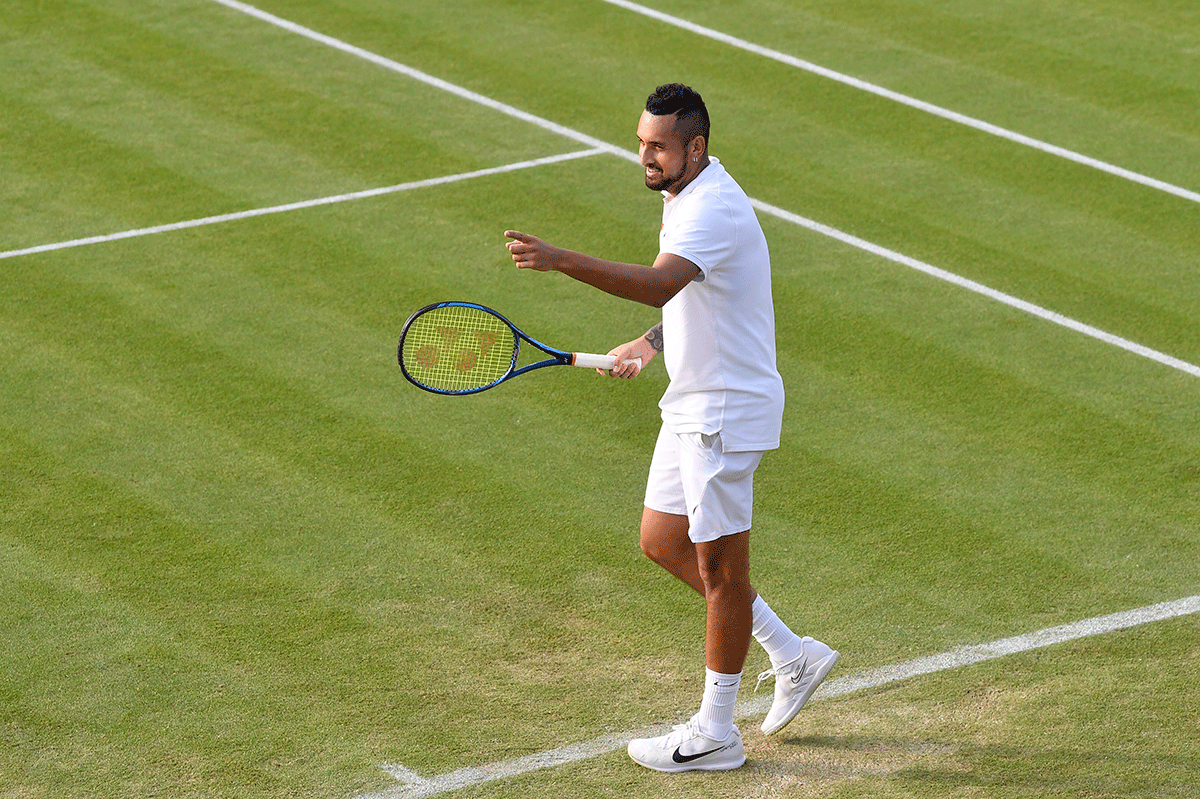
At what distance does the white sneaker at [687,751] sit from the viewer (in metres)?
6.41

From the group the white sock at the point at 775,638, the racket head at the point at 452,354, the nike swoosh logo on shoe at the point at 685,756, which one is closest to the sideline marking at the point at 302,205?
the racket head at the point at 452,354

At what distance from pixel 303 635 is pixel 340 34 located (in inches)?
415

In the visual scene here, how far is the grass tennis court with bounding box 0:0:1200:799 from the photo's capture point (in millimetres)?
6766

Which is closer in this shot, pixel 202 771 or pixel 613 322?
pixel 202 771

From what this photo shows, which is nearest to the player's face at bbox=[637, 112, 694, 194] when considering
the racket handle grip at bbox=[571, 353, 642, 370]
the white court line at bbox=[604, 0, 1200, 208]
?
the racket handle grip at bbox=[571, 353, 642, 370]

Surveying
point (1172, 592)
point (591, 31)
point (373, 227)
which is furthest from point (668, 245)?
point (591, 31)

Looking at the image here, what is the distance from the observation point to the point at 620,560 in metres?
8.10

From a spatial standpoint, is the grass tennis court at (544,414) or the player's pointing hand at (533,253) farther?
the grass tennis court at (544,414)

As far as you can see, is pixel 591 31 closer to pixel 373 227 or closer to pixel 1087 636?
pixel 373 227

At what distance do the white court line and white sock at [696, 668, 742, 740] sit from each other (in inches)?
324

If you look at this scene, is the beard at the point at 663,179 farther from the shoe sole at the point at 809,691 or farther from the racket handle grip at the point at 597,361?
the shoe sole at the point at 809,691

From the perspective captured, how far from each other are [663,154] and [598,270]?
2.26 ft

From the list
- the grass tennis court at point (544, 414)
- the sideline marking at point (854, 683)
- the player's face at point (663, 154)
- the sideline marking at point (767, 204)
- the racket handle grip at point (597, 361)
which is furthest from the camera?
the sideline marking at point (767, 204)

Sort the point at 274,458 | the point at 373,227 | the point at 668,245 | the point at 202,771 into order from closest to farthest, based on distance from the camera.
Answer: the point at 668,245
the point at 202,771
the point at 274,458
the point at 373,227
